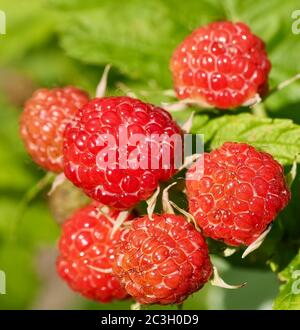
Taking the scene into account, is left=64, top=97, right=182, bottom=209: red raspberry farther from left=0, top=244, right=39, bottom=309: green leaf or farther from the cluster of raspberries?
left=0, top=244, right=39, bottom=309: green leaf

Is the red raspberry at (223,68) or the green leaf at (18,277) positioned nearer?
the red raspberry at (223,68)

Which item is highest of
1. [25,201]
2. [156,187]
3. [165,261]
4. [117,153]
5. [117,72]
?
[117,153]

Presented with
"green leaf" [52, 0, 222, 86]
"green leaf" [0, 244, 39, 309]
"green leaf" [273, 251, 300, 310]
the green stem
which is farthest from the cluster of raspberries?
"green leaf" [0, 244, 39, 309]

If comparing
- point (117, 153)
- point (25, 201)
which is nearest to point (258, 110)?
point (117, 153)

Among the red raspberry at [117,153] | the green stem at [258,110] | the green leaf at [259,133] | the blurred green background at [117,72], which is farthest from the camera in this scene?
the blurred green background at [117,72]

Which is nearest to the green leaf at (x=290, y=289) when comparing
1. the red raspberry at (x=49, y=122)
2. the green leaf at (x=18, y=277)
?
the red raspberry at (x=49, y=122)

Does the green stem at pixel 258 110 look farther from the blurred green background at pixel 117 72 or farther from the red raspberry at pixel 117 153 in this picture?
the red raspberry at pixel 117 153

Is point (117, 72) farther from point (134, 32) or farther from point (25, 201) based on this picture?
point (25, 201)
